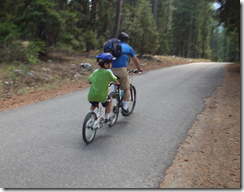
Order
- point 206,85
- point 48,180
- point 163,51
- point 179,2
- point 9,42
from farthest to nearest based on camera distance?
point 179,2
point 163,51
point 9,42
point 206,85
point 48,180

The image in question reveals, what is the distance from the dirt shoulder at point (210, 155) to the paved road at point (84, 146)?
200 millimetres

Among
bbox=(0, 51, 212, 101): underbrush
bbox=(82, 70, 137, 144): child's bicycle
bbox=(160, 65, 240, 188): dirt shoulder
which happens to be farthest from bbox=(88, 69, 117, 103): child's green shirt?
bbox=(0, 51, 212, 101): underbrush

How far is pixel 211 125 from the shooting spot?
229 inches

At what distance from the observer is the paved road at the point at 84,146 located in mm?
3314

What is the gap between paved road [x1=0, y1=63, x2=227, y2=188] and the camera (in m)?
3.31

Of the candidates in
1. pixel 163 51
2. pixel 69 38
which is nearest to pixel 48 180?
pixel 69 38

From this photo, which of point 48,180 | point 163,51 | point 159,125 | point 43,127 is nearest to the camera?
point 48,180

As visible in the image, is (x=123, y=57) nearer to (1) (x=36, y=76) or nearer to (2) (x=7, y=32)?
(1) (x=36, y=76)

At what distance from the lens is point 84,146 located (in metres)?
4.41

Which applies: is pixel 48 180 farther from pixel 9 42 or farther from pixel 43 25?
pixel 43 25

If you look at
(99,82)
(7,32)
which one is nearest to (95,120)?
(99,82)

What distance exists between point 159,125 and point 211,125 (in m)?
1.38

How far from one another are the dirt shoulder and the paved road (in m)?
0.20

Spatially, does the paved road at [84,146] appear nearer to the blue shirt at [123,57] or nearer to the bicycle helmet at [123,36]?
the blue shirt at [123,57]
